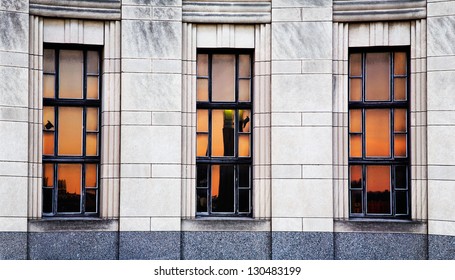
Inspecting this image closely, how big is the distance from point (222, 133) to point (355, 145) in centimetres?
283

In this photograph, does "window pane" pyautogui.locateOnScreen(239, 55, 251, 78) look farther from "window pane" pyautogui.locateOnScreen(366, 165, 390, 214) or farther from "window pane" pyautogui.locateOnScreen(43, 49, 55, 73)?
"window pane" pyautogui.locateOnScreen(43, 49, 55, 73)

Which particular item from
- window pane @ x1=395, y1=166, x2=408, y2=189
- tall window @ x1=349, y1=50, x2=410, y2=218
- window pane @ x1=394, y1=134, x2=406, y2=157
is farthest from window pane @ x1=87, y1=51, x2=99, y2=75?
window pane @ x1=395, y1=166, x2=408, y2=189

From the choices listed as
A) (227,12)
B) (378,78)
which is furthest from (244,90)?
(378,78)

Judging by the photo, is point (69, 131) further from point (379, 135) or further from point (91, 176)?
point (379, 135)

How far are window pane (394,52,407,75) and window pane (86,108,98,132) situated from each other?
6365mm

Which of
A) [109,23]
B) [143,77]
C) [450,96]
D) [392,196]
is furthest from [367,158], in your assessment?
[109,23]

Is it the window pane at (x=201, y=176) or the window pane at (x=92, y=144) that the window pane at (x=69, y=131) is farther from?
the window pane at (x=201, y=176)

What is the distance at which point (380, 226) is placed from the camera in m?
13.6

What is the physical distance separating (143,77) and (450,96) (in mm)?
6151

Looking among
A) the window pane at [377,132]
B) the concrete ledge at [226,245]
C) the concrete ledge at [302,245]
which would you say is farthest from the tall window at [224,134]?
the window pane at [377,132]

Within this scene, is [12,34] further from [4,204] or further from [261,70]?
[261,70]

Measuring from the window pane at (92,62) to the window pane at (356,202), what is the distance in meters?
6.00

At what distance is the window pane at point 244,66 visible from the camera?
1432cm

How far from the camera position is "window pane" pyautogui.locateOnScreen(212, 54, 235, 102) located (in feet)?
46.9
